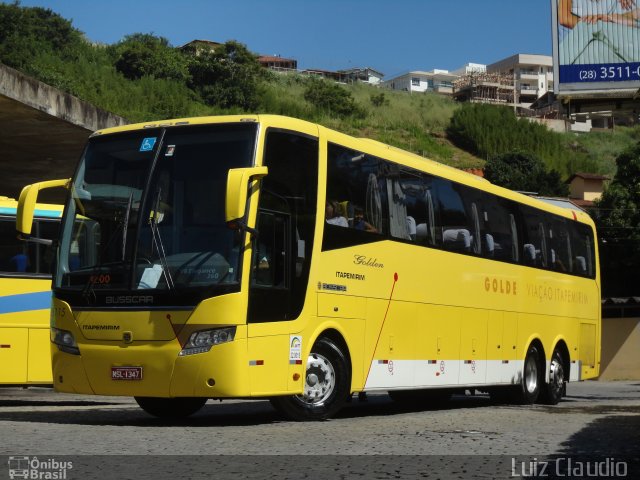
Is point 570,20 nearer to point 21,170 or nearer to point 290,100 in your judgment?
point 21,170

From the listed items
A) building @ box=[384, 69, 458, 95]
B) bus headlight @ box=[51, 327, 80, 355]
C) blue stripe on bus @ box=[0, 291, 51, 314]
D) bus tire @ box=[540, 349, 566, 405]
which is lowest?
bus tire @ box=[540, 349, 566, 405]

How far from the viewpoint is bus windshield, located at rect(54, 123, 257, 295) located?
10.9m

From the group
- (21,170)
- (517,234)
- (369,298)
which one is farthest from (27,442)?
(21,170)

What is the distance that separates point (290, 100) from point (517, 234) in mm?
86663

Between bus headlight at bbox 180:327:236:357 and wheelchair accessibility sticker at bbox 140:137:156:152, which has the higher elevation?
wheelchair accessibility sticker at bbox 140:137:156:152

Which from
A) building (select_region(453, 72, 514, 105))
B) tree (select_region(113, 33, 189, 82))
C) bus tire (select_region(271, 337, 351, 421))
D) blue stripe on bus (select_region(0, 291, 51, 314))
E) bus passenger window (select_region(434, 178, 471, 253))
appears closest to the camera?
bus tire (select_region(271, 337, 351, 421))

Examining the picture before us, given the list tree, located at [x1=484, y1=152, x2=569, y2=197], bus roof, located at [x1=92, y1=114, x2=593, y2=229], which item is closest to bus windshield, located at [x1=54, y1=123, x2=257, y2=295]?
bus roof, located at [x1=92, y1=114, x2=593, y2=229]

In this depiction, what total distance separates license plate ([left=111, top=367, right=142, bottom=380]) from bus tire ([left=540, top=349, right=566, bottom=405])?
10309mm

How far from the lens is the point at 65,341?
11594mm

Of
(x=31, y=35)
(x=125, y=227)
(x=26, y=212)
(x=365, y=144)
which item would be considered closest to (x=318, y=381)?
(x=125, y=227)

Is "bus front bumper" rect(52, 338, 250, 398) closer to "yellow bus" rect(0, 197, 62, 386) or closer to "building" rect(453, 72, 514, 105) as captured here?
"yellow bus" rect(0, 197, 62, 386)

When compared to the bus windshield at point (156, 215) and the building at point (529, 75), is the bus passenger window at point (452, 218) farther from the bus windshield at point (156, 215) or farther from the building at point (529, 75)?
the building at point (529, 75)

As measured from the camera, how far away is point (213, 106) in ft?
303

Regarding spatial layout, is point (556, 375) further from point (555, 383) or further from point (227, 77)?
point (227, 77)
